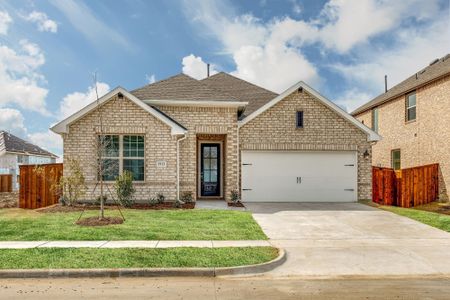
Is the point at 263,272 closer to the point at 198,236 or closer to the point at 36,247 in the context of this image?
the point at 198,236

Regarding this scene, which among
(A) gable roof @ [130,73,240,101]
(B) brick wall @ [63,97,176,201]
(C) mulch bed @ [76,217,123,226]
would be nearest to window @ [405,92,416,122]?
(A) gable roof @ [130,73,240,101]

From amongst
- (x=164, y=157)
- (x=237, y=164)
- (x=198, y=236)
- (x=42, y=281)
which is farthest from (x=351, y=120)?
(x=42, y=281)

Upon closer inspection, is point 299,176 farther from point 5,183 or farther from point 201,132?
point 5,183

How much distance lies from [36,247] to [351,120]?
1335 centimetres

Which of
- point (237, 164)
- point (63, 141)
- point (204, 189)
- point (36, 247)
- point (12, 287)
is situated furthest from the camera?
point (204, 189)

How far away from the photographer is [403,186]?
1499 cm

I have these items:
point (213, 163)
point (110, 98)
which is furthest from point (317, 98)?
point (110, 98)

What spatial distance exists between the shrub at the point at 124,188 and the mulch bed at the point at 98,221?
2.61 meters

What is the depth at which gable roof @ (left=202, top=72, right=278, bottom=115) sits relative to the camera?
17995 millimetres

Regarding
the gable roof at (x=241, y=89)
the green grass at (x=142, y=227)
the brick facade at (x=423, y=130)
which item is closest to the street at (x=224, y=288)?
the green grass at (x=142, y=227)

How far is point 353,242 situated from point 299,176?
277 inches

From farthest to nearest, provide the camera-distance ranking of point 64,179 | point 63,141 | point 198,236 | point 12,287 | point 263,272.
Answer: point 63,141 → point 64,179 → point 198,236 → point 263,272 → point 12,287

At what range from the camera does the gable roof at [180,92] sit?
14.6 m

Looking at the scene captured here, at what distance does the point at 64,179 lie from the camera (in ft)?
40.9
